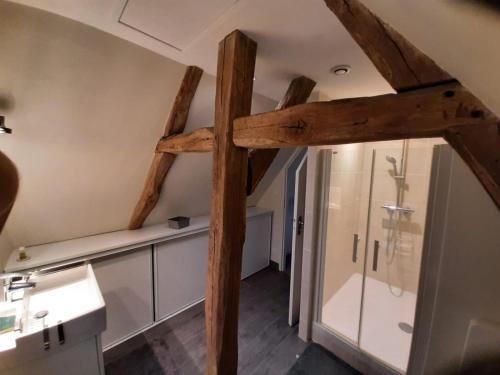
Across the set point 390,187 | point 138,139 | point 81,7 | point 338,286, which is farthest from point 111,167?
point 390,187

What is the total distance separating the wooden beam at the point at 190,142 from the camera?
1.20m

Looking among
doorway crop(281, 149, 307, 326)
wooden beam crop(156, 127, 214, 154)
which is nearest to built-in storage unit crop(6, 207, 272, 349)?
wooden beam crop(156, 127, 214, 154)

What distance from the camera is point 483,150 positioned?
48 cm

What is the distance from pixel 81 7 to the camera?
894 mm

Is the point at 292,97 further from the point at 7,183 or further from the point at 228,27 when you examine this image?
the point at 7,183

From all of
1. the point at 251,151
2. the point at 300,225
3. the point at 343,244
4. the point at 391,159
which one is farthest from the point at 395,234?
the point at 251,151

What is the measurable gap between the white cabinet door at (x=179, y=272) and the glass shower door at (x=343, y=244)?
1338 mm

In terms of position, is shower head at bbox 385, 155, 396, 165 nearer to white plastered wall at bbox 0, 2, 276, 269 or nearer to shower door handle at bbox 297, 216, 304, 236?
shower door handle at bbox 297, 216, 304, 236

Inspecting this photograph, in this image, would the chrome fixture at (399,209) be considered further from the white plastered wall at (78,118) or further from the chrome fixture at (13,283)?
the chrome fixture at (13,283)

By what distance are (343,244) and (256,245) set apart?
120 centimetres

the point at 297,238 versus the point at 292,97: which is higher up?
the point at 292,97

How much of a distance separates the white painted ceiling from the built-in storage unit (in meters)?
1.48

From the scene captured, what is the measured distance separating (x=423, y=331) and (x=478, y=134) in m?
1.16

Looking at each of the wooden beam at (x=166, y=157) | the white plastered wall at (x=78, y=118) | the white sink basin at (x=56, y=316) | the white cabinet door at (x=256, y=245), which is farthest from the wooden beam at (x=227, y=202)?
the white cabinet door at (x=256, y=245)
